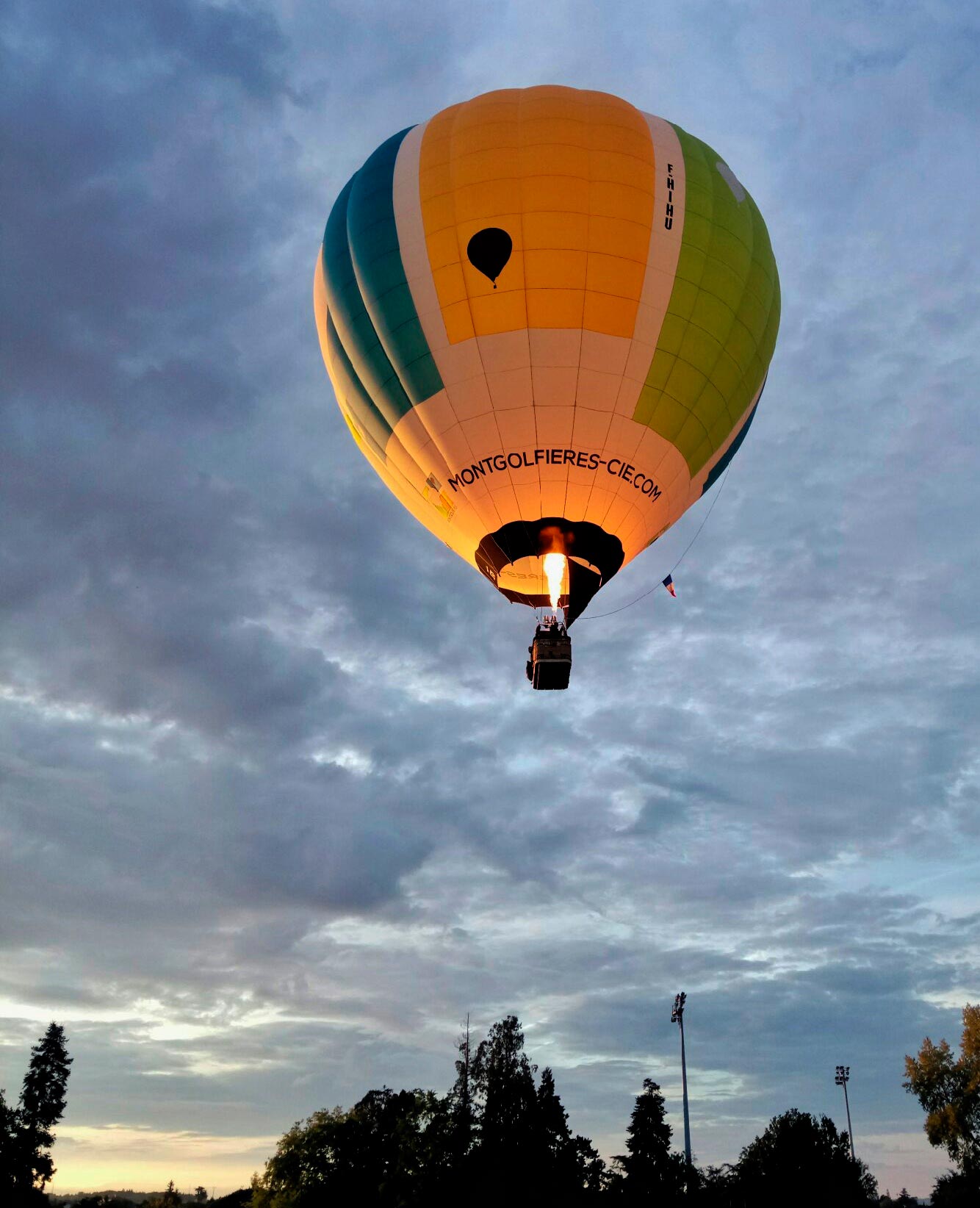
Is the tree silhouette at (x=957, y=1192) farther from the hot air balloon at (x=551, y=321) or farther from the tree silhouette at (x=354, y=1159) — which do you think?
the hot air balloon at (x=551, y=321)

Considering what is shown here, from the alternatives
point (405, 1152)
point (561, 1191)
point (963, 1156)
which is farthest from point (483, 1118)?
point (963, 1156)

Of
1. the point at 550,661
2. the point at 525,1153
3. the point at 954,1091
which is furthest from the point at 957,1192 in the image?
the point at 550,661

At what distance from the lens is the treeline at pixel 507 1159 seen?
4144cm

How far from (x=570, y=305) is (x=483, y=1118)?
41.0 meters

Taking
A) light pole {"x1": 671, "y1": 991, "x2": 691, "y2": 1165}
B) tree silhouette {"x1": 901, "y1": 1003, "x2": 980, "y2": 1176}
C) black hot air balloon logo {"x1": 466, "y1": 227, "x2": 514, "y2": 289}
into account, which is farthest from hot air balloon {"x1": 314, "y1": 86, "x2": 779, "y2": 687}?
tree silhouette {"x1": 901, "y1": 1003, "x2": 980, "y2": 1176}

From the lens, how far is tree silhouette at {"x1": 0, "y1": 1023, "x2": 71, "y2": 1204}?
53875 millimetres

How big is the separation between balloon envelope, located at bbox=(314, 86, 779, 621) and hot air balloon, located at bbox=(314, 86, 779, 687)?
36 millimetres

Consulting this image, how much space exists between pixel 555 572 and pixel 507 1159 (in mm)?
32716

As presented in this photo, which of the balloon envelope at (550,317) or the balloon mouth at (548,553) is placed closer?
the balloon envelope at (550,317)

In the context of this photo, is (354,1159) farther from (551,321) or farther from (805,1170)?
(551,321)

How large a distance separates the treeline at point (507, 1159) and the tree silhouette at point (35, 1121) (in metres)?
12.8

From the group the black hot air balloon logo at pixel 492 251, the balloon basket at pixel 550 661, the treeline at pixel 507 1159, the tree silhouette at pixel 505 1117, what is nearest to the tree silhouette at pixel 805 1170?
the treeline at pixel 507 1159

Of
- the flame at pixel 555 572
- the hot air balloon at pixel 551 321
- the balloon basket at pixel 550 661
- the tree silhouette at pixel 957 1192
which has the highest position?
the hot air balloon at pixel 551 321

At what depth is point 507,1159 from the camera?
140 feet
